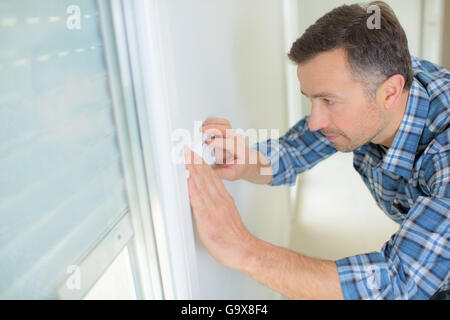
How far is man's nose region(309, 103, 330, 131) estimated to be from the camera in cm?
120

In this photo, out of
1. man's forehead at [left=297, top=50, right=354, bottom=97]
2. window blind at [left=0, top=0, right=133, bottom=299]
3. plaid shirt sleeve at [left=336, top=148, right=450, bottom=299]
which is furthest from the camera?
man's forehead at [left=297, top=50, right=354, bottom=97]

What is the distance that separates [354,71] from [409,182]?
0.39 metres

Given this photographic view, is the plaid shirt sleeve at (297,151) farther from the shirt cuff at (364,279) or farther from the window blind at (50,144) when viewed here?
the window blind at (50,144)

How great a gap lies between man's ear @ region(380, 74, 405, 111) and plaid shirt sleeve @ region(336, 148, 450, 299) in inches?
14.3

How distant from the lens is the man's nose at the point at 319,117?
3.94 feet

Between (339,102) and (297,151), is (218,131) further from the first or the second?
(297,151)

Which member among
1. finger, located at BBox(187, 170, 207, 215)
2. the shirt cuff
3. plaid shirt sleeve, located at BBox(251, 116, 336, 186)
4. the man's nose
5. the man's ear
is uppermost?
the man's ear

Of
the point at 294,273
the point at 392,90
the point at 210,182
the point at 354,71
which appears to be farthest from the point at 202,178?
the point at 392,90

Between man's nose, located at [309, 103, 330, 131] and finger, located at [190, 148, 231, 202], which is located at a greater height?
man's nose, located at [309, 103, 330, 131]

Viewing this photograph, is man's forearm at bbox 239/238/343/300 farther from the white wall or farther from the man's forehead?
the man's forehead

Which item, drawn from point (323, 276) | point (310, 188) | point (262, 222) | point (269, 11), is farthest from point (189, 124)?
point (310, 188)

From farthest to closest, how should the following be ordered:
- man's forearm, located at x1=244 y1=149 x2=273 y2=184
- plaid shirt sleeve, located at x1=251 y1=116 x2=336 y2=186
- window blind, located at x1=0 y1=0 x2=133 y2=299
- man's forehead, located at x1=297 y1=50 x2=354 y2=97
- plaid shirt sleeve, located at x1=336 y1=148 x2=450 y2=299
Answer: plaid shirt sleeve, located at x1=251 y1=116 x2=336 y2=186
man's forearm, located at x1=244 y1=149 x2=273 y2=184
man's forehead, located at x1=297 y1=50 x2=354 y2=97
plaid shirt sleeve, located at x1=336 y1=148 x2=450 y2=299
window blind, located at x1=0 y1=0 x2=133 y2=299

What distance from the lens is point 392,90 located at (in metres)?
1.18

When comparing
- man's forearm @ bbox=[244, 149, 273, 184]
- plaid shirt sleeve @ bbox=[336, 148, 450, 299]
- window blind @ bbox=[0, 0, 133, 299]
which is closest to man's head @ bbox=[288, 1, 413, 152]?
man's forearm @ bbox=[244, 149, 273, 184]
